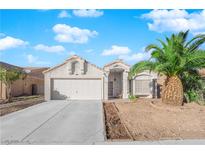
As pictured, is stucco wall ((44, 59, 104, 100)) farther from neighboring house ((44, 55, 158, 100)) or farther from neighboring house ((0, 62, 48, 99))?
neighboring house ((0, 62, 48, 99))

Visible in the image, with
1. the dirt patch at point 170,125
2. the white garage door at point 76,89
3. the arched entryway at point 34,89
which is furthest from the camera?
the arched entryway at point 34,89

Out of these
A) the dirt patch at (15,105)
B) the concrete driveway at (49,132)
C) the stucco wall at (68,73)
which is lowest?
the concrete driveway at (49,132)

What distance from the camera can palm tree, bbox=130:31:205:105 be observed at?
48.2 feet

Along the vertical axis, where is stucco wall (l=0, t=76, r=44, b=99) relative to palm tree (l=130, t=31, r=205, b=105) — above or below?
below

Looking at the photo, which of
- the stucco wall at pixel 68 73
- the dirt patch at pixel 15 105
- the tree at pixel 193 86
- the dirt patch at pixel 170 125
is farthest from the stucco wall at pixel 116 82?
the dirt patch at pixel 170 125

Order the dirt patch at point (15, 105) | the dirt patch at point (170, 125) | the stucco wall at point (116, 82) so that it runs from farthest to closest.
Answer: the stucco wall at point (116, 82), the dirt patch at point (15, 105), the dirt patch at point (170, 125)

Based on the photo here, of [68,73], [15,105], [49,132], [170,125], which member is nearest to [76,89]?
[68,73]

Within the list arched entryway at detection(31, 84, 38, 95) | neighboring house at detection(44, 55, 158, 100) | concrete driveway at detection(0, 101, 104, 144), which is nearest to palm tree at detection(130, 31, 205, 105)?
concrete driveway at detection(0, 101, 104, 144)

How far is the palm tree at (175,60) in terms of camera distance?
14.7m

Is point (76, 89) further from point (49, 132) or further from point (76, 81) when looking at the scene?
point (49, 132)

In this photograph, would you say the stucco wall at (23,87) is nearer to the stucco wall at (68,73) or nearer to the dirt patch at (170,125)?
the stucco wall at (68,73)

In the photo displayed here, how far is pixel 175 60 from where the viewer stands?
14.8 m

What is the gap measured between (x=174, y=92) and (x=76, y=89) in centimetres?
1025
